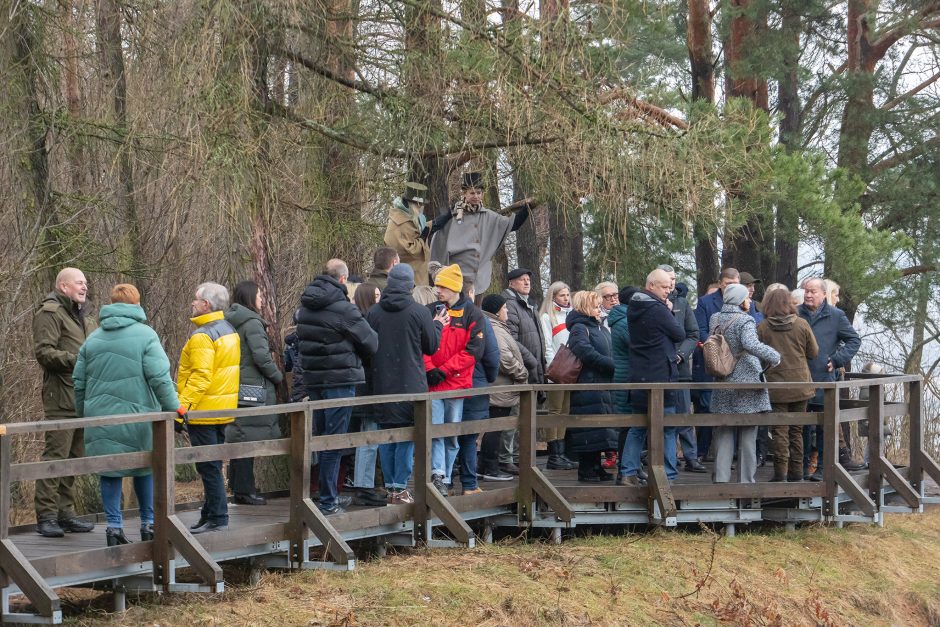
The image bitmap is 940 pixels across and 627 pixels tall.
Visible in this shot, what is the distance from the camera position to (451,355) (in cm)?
905

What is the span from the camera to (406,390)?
8.64 m

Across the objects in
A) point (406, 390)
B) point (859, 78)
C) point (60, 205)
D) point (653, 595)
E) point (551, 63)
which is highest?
point (859, 78)

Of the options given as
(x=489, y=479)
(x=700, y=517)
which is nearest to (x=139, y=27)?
(x=489, y=479)

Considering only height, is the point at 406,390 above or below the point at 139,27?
below

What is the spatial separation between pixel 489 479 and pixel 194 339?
3.24 meters

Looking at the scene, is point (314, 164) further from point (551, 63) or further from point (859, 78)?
point (859, 78)

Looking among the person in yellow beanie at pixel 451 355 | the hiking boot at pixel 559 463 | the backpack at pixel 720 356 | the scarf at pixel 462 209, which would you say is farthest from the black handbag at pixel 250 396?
the backpack at pixel 720 356

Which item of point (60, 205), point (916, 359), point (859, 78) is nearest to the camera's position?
point (60, 205)

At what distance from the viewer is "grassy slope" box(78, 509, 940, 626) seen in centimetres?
732

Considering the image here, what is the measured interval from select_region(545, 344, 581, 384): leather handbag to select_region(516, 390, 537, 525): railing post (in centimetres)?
37

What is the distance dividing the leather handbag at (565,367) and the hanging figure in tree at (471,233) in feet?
4.29

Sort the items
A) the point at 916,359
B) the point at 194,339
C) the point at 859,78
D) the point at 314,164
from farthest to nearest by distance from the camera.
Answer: the point at 916,359 → the point at 859,78 → the point at 314,164 → the point at 194,339

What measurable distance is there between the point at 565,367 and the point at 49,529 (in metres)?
4.08

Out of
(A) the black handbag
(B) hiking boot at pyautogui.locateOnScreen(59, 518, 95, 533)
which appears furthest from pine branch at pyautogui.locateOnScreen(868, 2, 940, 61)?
(B) hiking boot at pyautogui.locateOnScreen(59, 518, 95, 533)
